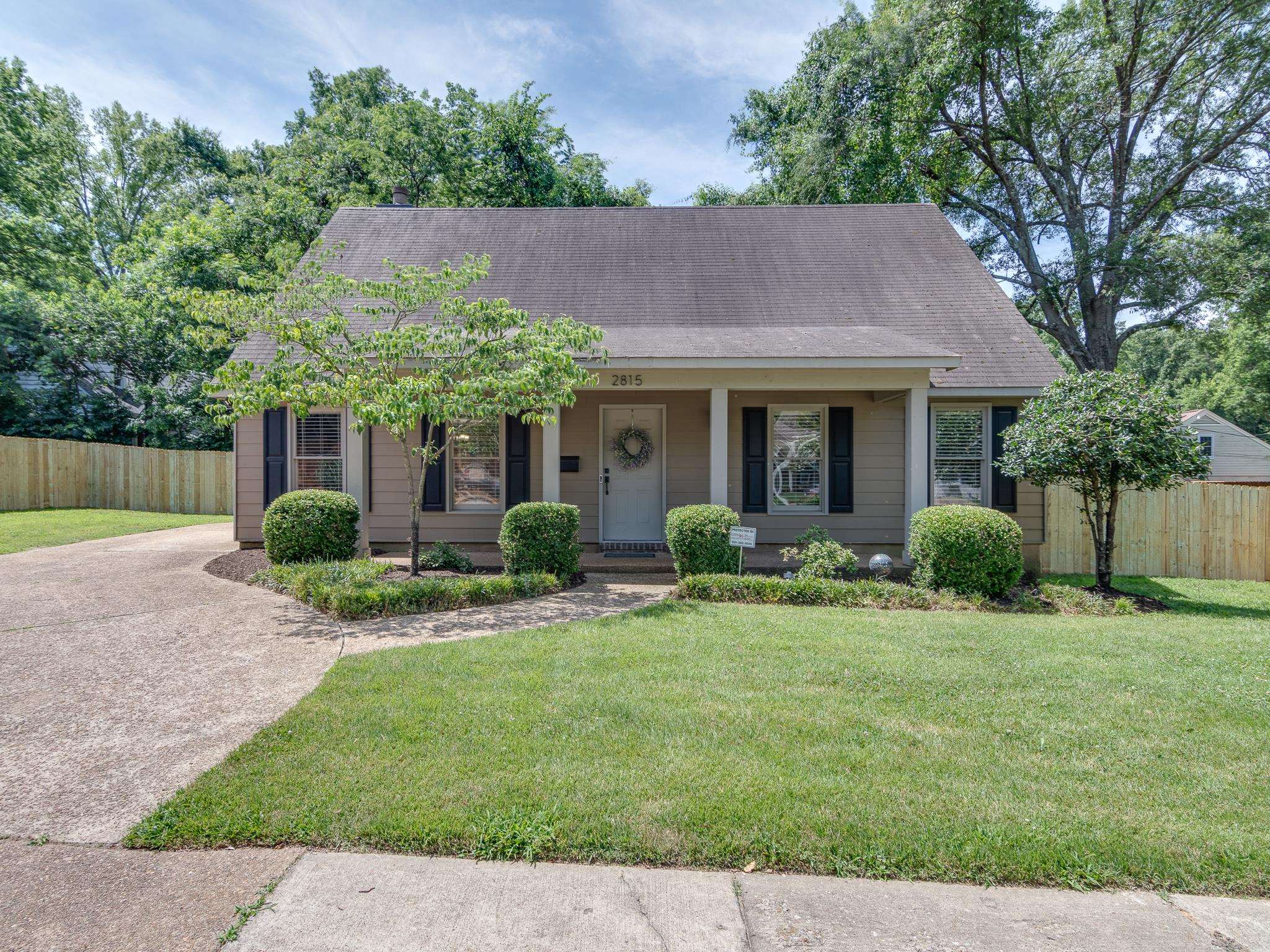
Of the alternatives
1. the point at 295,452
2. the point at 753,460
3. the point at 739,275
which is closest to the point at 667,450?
the point at 753,460

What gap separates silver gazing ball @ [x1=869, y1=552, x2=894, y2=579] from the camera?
7828 mm

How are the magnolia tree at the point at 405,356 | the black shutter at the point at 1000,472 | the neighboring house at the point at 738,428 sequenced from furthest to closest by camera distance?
the black shutter at the point at 1000,472
the neighboring house at the point at 738,428
the magnolia tree at the point at 405,356

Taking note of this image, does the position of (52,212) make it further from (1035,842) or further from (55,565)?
(1035,842)

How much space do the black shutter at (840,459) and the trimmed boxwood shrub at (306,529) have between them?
22.8 feet

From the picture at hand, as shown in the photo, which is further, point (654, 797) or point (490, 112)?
point (490, 112)

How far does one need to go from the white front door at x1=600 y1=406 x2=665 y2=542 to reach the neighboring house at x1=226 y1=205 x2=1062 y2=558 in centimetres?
3

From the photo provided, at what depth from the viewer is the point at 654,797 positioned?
8.68 feet

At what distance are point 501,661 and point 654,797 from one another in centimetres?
207

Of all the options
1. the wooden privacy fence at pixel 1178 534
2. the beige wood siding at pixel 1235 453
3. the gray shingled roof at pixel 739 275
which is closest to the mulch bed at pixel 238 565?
the gray shingled roof at pixel 739 275

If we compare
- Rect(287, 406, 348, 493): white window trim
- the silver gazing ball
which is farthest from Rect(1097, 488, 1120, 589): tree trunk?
Rect(287, 406, 348, 493): white window trim

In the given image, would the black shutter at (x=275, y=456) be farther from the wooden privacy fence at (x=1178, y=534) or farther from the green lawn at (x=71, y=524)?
the wooden privacy fence at (x=1178, y=534)

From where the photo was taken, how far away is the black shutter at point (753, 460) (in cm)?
945

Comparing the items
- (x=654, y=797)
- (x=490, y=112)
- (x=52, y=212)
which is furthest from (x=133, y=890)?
(x=52, y=212)

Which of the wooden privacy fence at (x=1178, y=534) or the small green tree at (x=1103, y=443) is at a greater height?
the small green tree at (x=1103, y=443)
